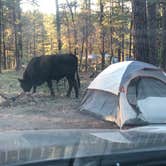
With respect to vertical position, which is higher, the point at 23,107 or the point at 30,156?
the point at 30,156

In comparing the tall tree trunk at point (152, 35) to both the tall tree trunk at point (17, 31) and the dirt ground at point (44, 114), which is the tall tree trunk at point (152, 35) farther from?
the tall tree trunk at point (17, 31)

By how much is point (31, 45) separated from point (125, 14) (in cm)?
3834

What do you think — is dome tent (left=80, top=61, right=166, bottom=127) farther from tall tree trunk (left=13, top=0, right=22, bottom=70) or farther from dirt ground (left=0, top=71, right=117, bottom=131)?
tall tree trunk (left=13, top=0, right=22, bottom=70)

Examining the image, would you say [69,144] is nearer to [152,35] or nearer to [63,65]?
[152,35]

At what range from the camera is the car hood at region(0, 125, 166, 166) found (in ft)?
7.43

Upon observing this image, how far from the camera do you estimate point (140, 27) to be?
14.1 metres

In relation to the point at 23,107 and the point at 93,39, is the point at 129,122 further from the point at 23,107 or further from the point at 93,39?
the point at 93,39

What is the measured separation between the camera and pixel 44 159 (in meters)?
2.14

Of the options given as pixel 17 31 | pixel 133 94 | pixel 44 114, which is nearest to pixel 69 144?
pixel 133 94

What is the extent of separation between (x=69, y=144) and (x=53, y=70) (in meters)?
15.6

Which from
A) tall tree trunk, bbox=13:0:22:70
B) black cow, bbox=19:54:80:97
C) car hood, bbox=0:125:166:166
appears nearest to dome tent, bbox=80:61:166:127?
black cow, bbox=19:54:80:97

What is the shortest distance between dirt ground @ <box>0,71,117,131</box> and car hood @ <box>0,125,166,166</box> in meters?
8.46

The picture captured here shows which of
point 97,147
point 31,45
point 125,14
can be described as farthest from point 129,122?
point 31,45

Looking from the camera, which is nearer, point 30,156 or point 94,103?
point 30,156
